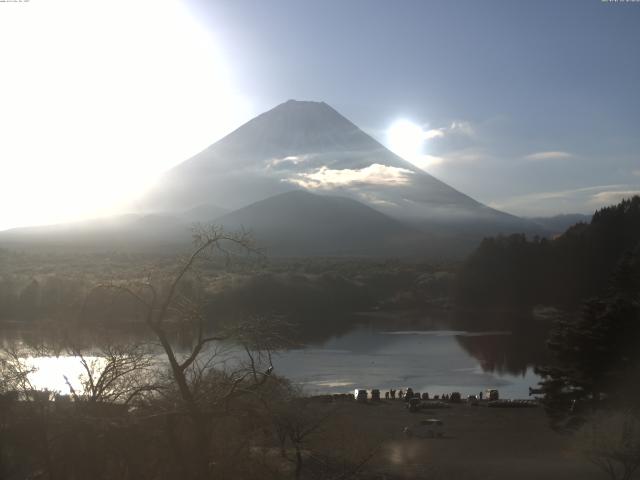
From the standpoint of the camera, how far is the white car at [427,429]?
1353 cm

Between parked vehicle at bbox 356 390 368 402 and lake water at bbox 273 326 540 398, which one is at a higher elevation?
parked vehicle at bbox 356 390 368 402

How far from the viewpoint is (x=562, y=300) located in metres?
37.8

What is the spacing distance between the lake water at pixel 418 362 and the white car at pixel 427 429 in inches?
105

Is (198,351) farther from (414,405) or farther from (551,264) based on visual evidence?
(551,264)

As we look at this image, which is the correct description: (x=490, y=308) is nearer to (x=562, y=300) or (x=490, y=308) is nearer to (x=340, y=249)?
(x=562, y=300)

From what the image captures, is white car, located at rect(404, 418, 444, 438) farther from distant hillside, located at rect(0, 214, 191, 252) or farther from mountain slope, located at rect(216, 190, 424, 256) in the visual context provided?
mountain slope, located at rect(216, 190, 424, 256)

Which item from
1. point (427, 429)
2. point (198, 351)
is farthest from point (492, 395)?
point (198, 351)

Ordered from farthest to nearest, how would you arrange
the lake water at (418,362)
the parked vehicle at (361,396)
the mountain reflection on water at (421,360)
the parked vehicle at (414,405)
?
the mountain reflection on water at (421,360) → the lake water at (418,362) → the parked vehicle at (361,396) → the parked vehicle at (414,405)

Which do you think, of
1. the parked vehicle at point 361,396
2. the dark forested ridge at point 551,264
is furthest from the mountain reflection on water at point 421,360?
the dark forested ridge at point 551,264

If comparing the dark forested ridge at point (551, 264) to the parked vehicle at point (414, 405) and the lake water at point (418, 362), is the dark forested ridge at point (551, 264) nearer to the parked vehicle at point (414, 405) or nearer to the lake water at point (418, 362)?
the lake water at point (418, 362)

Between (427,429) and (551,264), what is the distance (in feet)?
92.5

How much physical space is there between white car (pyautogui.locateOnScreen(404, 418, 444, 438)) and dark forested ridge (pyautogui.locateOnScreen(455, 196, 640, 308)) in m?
21.8

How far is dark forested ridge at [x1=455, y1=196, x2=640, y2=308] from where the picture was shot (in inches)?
1443

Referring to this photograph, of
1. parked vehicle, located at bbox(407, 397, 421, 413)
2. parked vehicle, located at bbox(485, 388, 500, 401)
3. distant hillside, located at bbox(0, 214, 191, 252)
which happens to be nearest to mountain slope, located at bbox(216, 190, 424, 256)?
distant hillside, located at bbox(0, 214, 191, 252)
